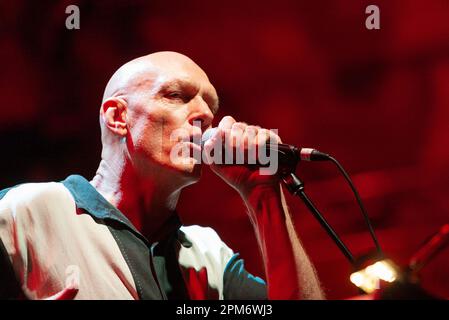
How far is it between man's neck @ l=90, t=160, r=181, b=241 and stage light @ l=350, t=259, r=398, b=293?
1.96 feet

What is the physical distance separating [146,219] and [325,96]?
99 cm

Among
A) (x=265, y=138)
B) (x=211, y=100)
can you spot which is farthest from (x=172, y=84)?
(x=265, y=138)

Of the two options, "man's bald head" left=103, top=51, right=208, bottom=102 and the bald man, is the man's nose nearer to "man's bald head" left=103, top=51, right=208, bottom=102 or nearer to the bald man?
the bald man

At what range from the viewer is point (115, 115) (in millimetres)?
1747

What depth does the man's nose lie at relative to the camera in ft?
5.47

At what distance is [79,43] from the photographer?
1972 millimetres

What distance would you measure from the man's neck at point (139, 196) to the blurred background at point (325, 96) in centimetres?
34

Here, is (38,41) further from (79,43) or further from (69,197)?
(69,197)

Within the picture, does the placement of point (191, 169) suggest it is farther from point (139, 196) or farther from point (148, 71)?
point (148, 71)

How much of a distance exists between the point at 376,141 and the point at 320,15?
1.80 ft

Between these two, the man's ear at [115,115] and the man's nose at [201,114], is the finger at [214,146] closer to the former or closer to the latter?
the man's nose at [201,114]

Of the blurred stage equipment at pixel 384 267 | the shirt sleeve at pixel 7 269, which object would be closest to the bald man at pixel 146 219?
the shirt sleeve at pixel 7 269

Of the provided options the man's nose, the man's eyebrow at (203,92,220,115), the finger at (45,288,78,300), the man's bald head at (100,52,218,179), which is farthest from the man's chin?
the finger at (45,288,78,300)

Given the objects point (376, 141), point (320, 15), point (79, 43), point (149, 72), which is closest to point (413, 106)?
point (376, 141)
